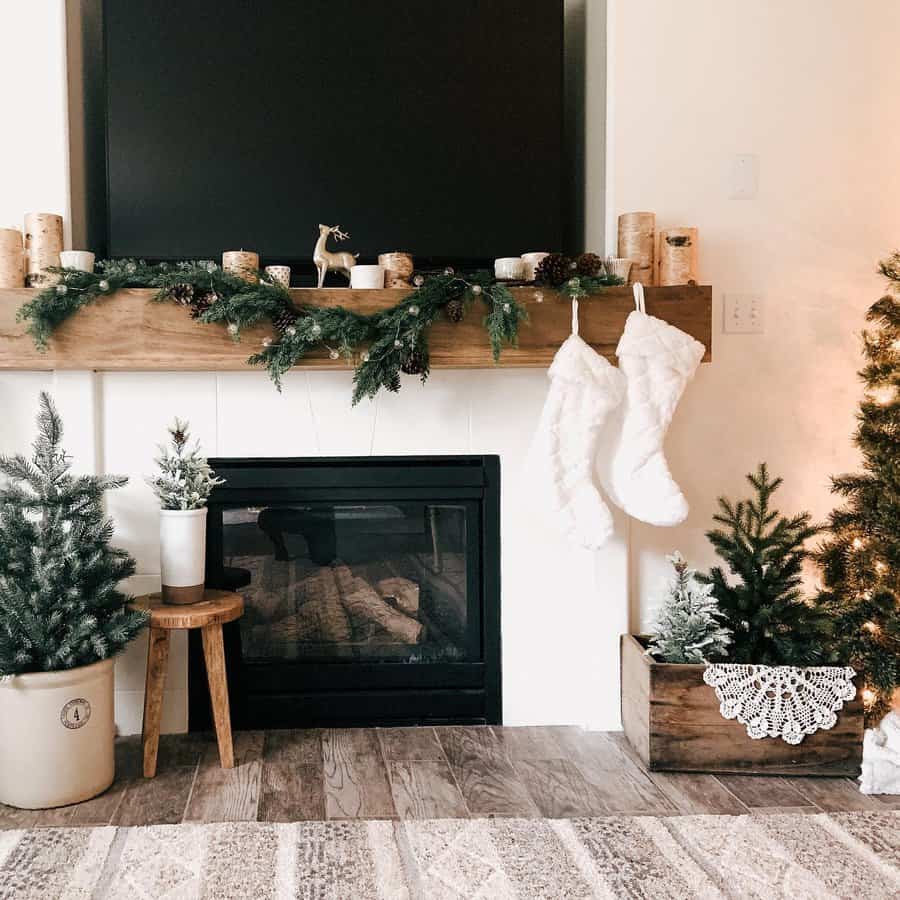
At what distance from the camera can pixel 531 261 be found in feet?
7.39

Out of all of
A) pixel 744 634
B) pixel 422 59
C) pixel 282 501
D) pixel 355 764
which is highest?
pixel 422 59

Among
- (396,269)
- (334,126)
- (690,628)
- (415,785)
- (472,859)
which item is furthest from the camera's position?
(334,126)

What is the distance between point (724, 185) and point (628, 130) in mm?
292

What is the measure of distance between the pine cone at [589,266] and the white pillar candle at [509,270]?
5.3 inches

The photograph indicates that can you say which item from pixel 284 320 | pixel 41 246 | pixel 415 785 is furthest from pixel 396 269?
pixel 415 785

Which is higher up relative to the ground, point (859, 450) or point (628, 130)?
point (628, 130)

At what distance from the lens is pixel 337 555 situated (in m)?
2.44

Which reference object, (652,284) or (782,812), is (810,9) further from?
(782,812)

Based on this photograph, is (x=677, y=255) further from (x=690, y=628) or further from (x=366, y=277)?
(x=690, y=628)

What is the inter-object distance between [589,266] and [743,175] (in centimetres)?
55

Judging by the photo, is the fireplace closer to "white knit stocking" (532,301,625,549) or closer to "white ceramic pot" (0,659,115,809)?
"white knit stocking" (532,301,625,549)

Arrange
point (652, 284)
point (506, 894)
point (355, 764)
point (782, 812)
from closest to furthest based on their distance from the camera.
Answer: point (506, 894) < point (782, 812) < point (355, 764) < point (652, 284)

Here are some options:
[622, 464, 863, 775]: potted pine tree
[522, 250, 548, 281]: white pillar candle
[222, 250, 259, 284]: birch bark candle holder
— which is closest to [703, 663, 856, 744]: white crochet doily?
[622, 464, 863, 775]: potted pine tree

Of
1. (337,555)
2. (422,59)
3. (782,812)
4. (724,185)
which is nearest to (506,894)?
(782,812)
